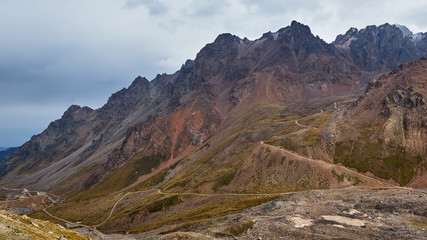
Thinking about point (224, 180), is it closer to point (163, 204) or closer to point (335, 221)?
point (163, 204)

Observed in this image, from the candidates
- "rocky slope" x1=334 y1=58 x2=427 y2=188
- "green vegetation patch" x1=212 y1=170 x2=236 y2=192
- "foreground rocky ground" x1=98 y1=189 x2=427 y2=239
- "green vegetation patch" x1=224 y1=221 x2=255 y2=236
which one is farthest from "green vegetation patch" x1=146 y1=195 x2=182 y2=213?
"green vegetation patch" x1=224 y1=221 x2=255 y2=236

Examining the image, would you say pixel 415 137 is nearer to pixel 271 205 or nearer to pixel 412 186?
pixel 412 186

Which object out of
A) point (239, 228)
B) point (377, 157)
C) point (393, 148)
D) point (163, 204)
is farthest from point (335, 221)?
point (163, 204)

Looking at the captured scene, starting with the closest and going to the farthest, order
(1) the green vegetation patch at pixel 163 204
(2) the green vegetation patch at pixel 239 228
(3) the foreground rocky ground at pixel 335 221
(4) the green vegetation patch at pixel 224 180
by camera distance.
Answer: (3) the foreground rocky ground at pixel 335 221
(2) the green vegetation patch at pixel 239 228
(1) the green vegetation patch at pixel 163 204
(4) the green vegetation patch at pixel 224 180

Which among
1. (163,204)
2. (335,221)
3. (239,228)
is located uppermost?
(239,228)

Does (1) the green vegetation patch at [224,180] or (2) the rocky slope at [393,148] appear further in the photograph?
(1) the green vegetation patch at [224,180]

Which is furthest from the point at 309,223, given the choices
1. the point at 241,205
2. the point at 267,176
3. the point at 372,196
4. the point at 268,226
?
the point at 267,176

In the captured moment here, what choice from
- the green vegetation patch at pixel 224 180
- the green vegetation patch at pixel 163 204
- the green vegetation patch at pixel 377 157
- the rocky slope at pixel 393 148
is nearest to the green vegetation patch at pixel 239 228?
the green vegetation patch at pixel 224 180

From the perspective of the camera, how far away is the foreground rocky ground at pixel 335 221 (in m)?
70.3

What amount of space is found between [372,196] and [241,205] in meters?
54.9

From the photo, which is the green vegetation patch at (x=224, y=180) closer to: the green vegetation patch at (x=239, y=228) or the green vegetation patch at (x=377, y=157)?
the green vegetation patch at (x=377, y=157)

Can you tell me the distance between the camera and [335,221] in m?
80.4

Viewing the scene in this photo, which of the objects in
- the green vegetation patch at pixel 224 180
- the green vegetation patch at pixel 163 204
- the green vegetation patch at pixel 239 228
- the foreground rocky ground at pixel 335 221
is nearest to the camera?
the foreground rocky ground at pixel 335 221

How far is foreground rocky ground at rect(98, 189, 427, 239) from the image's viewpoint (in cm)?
7031
